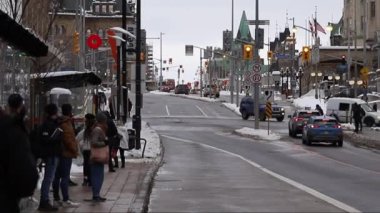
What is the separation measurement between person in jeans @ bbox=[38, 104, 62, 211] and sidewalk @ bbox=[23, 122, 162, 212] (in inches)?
9.7

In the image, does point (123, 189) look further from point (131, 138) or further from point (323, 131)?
point (323, 131)

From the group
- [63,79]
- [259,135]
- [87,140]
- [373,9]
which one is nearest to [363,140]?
[259,135]

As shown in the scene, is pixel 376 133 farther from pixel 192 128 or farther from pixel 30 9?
pixel 30 9

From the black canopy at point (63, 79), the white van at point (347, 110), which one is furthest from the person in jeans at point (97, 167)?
the white van at point (347, 110)

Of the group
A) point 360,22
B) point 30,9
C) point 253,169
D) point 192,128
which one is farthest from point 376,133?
point 360,22

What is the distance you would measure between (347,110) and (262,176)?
38.3 metres

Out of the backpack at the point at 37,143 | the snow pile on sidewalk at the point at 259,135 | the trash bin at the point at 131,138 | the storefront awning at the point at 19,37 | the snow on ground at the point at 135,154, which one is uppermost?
the storefront awning at the point at 19,37

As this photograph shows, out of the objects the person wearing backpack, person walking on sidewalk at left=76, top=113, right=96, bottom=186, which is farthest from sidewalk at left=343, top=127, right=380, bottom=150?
the person wearing backpack

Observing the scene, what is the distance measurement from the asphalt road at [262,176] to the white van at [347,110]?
47.1 feet

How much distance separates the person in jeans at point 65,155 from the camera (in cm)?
1271

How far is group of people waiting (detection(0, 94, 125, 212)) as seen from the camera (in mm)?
5887

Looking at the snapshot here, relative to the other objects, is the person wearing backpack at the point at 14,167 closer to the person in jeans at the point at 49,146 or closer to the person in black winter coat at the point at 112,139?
the person in jeans at the point at 49,146

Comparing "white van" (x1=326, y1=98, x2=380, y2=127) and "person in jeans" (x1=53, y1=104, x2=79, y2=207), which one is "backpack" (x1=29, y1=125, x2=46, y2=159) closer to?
"person in jeans" (x1=53, y1=104, x2=79, y2=207)

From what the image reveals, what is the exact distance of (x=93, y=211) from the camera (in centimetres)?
1254
